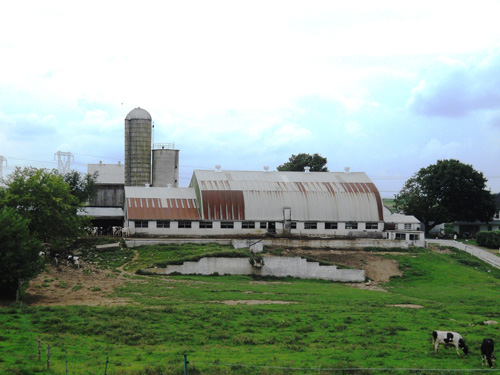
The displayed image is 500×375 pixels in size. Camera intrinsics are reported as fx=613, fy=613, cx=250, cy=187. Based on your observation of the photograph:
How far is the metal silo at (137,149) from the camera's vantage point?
91438 millimetres

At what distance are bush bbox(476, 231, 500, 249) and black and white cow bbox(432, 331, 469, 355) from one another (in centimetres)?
5793

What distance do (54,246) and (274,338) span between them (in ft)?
107

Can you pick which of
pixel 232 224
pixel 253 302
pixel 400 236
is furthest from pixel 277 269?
pixel 400 236

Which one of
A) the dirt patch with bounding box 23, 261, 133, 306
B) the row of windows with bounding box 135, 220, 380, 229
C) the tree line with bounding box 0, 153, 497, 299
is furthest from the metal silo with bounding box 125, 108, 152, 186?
the dirt patch with bounding box 23, 261, 133, 306

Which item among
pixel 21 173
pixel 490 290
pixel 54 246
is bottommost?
pixel 490 290

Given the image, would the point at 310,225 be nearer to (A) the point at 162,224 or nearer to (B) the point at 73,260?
(A) the point at 162,224

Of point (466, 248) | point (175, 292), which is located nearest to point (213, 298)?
point (175, 292)

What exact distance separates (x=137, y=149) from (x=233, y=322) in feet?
200

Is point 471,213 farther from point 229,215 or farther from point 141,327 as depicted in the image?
point 141,327

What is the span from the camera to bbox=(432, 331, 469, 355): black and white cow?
2772 centimetres

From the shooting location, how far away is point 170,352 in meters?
27.6

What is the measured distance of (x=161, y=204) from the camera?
7388cm

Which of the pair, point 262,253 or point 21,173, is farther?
point 262,253

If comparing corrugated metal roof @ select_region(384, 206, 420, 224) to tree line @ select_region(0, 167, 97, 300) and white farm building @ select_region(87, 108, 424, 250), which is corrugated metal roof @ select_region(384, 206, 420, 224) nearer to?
white farm building @ select_region(87, 108, 424, 250)
